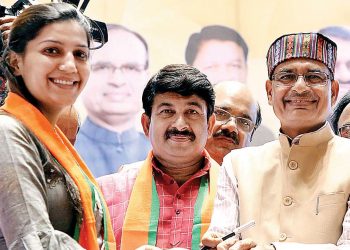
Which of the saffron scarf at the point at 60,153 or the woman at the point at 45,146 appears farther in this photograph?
the saffron scarf at the point at 60,153

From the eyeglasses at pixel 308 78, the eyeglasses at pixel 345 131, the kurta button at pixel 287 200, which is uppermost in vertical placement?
the eyeglasses at pixel 308 78

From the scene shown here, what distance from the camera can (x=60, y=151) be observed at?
1877mm

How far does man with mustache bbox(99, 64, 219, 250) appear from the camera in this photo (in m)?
2.35

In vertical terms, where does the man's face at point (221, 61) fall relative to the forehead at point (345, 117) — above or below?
above

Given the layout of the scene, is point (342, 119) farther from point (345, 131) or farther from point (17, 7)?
point (17, 7)

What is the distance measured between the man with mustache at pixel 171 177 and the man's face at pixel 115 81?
1881mm

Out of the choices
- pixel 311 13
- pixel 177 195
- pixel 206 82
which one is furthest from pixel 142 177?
pixel 311 13

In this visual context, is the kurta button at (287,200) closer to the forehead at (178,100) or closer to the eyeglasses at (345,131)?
the forehead at (178,100)

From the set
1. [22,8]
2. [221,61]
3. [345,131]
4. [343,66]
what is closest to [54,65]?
[22,8]

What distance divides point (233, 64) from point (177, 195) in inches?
95.8

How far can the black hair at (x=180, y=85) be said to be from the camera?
8.03 ft

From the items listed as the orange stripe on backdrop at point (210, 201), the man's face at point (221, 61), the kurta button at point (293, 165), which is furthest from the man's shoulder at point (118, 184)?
the man's face at point (221, 61)

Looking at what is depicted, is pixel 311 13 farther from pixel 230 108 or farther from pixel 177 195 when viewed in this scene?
pixel 177 195

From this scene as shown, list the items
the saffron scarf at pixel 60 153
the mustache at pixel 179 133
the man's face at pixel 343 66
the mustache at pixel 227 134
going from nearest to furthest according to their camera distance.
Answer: the saffron scarf at pixel 60 153 < the mustache at pixel 179 133 < the mustache at pixel 227 134 < the man's face at pixel 343 66
